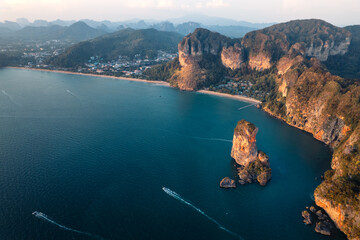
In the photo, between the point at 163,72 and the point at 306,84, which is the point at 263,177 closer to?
the point at 306,84

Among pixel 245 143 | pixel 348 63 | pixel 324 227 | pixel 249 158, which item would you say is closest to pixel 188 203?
pixel 249 158

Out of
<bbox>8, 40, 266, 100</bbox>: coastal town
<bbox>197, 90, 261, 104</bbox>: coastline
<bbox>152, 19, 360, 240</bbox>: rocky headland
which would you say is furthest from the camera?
<bbox>8, 40, 266, 100</bbox>: coastal town

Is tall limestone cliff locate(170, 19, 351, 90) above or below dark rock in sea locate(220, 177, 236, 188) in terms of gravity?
above

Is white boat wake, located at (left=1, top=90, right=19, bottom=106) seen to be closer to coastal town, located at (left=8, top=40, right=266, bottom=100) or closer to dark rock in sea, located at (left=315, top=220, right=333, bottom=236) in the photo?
coastal town, located at (left=8, top=40, right=266, bottom=100)

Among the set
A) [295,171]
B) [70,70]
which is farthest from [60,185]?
[70,70]

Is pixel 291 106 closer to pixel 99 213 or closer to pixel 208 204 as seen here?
pixel 208 204

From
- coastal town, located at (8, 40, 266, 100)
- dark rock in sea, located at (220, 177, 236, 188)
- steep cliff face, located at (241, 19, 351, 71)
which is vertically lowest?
dark rock in sea, located at (220, 177, 236, 188)

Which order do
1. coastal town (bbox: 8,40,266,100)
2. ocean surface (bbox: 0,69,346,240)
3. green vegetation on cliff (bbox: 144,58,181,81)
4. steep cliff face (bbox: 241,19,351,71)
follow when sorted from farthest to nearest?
green vegetation on cliff (bbox: 144,58,181,81), steep cliff face (bbox: 241,19,351,71), coastal town (bbox: 8,40,266,100), ocean surface (bbox: 0,69,346,240)

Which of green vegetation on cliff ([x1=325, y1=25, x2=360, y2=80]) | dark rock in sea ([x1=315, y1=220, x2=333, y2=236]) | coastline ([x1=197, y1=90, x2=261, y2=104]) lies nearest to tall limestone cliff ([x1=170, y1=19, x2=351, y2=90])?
green vegetation on cliff ([x1=325, y1=25, x2=360, y2=80])

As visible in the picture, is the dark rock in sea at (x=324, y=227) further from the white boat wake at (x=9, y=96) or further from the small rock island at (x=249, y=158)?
the white boat wake at (x=9, y=96)

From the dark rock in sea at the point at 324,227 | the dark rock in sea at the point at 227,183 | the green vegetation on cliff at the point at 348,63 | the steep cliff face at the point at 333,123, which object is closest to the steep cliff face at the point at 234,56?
the steep cliff face at the point at 333,123
